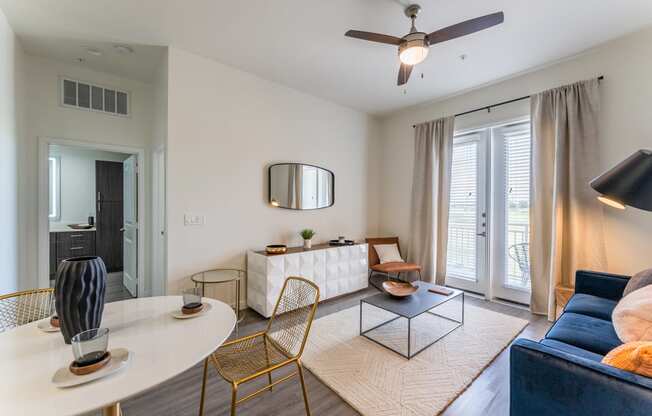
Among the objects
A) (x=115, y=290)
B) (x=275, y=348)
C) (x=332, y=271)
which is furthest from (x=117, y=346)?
(x=115, y=290)

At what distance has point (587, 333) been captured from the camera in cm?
174

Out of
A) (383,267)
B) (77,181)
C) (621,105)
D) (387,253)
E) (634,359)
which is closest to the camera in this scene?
(634,359)

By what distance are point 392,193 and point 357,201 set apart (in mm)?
653

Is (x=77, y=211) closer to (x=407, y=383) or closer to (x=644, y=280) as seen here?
(x=407, y=383)

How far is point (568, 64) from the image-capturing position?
2.99 metres

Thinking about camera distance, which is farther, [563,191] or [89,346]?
[563,191]

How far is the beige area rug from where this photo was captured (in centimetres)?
179

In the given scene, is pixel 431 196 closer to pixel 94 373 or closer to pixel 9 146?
pixel 94 373

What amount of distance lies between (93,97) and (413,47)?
3634 millimetres

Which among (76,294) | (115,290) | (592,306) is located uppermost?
(76,294)

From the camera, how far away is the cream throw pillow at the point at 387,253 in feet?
13.9

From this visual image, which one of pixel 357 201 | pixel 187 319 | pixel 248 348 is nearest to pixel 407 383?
pixel 248 348

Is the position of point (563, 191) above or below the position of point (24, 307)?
above

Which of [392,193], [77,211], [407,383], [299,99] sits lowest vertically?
[407,383]
